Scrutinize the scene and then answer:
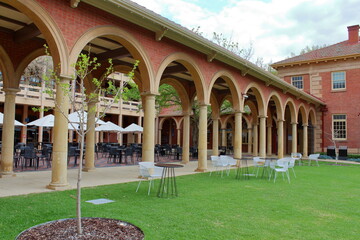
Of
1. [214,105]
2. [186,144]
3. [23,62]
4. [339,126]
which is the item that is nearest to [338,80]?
[339,126]

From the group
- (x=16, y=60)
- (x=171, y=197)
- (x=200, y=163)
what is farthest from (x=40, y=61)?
(x=171, y=197)

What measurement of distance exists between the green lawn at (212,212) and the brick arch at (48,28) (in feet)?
10.0

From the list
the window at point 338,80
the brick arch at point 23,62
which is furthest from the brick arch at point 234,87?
the window at point 338,80

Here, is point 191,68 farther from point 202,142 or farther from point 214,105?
point 214,105

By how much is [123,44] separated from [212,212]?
5.58 m

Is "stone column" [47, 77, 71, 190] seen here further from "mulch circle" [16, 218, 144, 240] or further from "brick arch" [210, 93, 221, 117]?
"brick arch" [210, 93, 221, 117]

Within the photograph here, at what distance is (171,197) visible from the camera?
666cm

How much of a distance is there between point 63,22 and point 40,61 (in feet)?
47.9

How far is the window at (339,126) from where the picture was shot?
Result: 23938 mm

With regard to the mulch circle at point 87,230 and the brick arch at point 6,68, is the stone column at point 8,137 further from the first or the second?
the mulch circle at point 87,230

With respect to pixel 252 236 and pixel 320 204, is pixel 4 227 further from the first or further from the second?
pixel 320 204

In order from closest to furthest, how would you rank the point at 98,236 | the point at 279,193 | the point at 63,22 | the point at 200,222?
the point at 98,236
the point at 200,222
the point at 63,22
the point at 279,193

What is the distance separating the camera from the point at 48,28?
672 centimetres

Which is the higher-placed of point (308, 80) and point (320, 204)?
point (308, 80)
